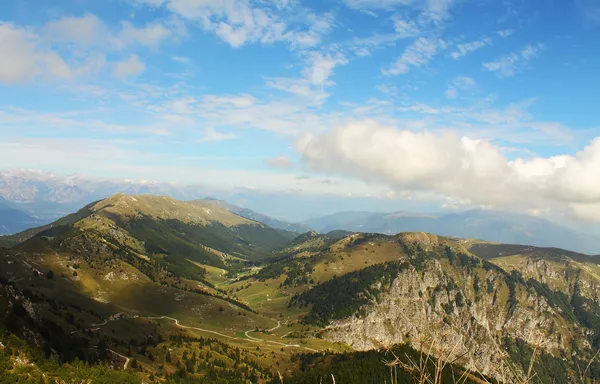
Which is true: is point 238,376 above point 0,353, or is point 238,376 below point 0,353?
below

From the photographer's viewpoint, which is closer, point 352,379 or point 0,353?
point 0,353

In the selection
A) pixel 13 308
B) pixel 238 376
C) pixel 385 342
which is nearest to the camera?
pixel 385 342

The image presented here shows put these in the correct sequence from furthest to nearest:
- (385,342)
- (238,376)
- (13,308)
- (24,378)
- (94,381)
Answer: (238,376) → (13,308) → (94,381) → (24,378) → (385,342)

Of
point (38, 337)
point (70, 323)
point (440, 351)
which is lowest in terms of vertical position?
point (70, 323)

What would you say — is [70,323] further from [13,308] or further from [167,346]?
[13,308]

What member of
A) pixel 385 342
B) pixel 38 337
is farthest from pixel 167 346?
pixel 385 342

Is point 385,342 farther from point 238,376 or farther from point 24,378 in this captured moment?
point 238,376

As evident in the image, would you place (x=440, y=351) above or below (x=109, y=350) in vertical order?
above

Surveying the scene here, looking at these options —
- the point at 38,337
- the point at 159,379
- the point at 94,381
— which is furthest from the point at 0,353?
the point at 159,379

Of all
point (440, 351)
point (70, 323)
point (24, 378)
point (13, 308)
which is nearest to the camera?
point (440, 351)
